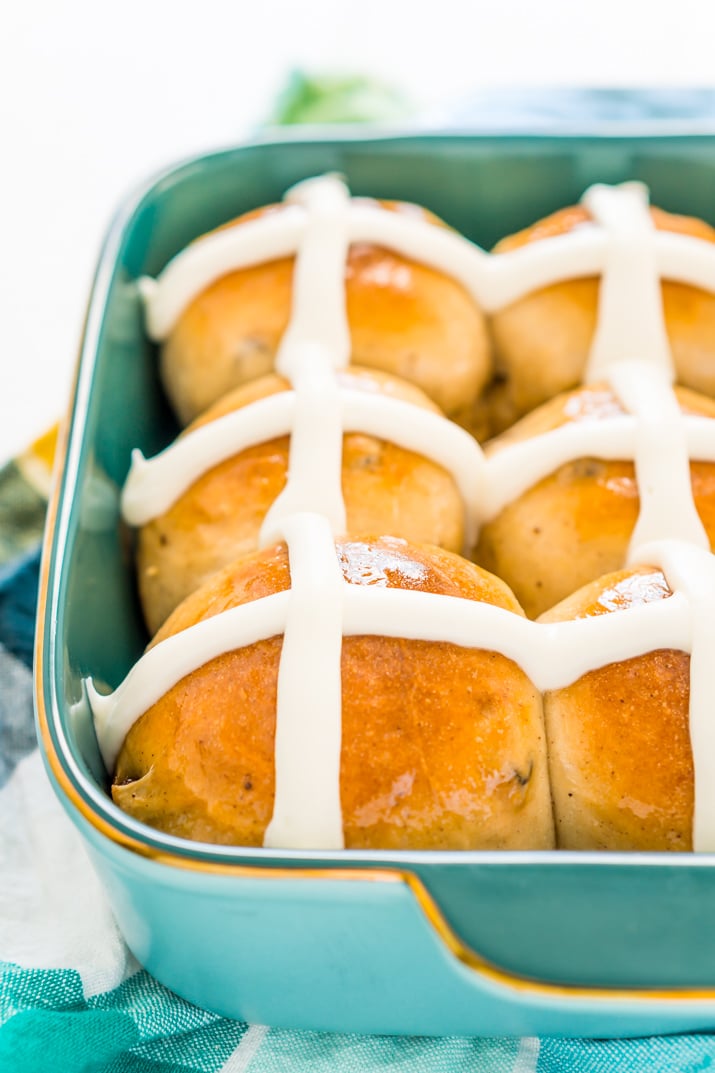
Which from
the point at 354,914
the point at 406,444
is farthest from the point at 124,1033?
the point at 406,444

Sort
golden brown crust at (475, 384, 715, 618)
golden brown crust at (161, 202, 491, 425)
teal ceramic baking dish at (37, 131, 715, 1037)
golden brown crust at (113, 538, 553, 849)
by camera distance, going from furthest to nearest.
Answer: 1. golden brown crust at (161, 202, 491, 425)
2. golden brown crust at (475, 384, 715, 618)
3. golden brown crust at (113, 538, 553, 849)
4. teal ceramic baking dish at (37, 131, 715, 1037)

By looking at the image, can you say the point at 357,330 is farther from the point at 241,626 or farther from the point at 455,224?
the point at 241,626

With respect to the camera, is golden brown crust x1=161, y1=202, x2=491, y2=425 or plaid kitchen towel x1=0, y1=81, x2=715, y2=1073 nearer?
plaid kitchen towel x1=0, y1=81, x2=715, y2=1073

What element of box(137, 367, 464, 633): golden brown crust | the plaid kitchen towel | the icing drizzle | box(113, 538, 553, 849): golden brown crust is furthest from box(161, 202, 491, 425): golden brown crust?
the plaid kitchen towel

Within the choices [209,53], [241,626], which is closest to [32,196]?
[209,53]

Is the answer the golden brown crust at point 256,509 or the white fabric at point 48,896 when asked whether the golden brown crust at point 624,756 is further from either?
the white fabric at point 48,896

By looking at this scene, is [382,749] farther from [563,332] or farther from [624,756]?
[563,332]

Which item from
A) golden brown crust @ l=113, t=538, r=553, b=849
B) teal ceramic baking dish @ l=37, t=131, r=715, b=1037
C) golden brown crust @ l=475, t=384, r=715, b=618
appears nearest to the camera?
teal ceramic baking dish @ l=37, t=131, r=715, b=1037

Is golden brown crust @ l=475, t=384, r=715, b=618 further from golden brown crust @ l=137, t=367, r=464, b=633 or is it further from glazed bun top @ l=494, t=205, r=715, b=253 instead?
glazed bun top @ l=494, t=205, r=715, b=253
